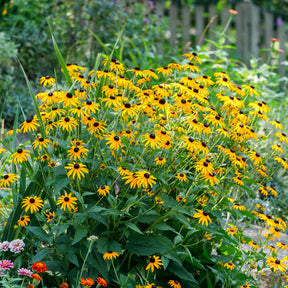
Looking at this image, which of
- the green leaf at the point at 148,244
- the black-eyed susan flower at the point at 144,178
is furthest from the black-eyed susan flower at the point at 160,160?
the green leaf at the point at 148,244

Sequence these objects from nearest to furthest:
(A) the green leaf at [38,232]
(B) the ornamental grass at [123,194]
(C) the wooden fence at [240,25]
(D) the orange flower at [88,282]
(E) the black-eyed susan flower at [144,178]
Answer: (D) the orange flower at [88,282] < (E) the black-eyed susan flower at [144,178] < (B) the ornamental grass at [123,194] < (A) the green leaf at [38,232] < (C) the wooden fence at [240,25]

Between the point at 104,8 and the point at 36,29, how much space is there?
0.98 m

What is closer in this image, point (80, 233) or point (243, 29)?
point (80, 233)

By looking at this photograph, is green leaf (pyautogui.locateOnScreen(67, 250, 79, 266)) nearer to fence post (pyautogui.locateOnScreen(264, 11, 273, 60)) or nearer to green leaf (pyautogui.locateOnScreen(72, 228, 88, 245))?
green leaf (pyautogui.locateOnScreen(72, 228, 88, 245))

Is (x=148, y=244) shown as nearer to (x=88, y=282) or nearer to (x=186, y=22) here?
(x=88, y=282)

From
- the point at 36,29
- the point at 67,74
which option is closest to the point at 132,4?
the point at 36,29

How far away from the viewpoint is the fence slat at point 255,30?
8789 mm

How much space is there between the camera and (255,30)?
8.91 metres

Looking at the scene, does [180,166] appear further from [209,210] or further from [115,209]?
[115,209]

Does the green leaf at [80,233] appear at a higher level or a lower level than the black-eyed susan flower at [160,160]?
lower

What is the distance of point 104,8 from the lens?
6.08 m

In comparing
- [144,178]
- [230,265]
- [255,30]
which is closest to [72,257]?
[144,178]

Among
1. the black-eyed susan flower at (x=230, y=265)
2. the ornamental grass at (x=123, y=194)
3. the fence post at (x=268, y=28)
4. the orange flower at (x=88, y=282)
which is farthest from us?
the fence post at (x=268, y=28)

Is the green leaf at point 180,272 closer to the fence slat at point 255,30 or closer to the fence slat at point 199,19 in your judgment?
the fence slat at point 199,19
